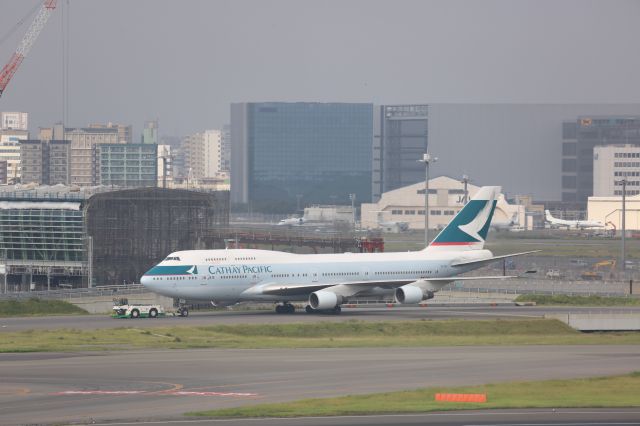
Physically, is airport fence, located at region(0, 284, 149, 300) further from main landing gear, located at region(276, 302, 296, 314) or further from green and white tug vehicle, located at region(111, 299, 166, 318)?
main landing gear, located at region(276, 302, 296, 314)

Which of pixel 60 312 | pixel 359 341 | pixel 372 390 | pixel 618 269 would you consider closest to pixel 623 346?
pixel 359 341

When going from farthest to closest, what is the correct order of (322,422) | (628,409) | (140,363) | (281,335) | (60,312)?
1. (60,312)
2. (281,335)
3. (140,363)
4. (628,409)
5. (322,422)

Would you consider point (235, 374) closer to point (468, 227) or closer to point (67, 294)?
point (468, 227)

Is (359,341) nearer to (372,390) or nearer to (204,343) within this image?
(204,343)

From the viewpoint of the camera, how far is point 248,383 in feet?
174

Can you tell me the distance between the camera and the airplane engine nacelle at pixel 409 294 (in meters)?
95.3

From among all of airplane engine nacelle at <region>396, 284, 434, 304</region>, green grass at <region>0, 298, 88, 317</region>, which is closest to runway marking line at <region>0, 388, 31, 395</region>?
green grass at <region>0, 298, 88, 317</region>

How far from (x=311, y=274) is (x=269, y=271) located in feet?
12.2

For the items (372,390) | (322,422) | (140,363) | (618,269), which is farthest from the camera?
(618,269)

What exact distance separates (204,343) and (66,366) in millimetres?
12960

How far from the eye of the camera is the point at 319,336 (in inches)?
3110

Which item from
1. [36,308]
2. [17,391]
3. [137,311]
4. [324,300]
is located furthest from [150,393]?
[36,308]

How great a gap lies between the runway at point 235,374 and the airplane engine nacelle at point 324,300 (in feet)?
80.8

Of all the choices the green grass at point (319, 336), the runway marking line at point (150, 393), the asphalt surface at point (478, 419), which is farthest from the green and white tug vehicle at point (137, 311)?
the asphalt surface at point (478, 419)
